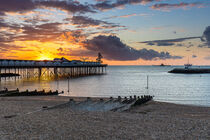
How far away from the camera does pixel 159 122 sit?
10680 millimetres

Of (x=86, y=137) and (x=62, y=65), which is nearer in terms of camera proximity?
(x=86, y=137)

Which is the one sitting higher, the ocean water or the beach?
the beach

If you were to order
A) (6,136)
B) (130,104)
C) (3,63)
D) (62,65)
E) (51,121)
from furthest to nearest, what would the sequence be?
(62,65)
(3,63)
(130,104)
(51,121)
(6,136)

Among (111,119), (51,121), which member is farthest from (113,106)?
(51,121)

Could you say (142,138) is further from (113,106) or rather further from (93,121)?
(113,106)

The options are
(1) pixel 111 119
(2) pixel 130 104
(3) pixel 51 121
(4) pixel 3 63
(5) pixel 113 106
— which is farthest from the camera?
(4) pixel 3 63

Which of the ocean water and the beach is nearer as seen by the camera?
the beach

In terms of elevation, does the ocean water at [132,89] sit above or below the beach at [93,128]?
below

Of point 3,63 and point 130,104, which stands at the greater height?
point 3,63

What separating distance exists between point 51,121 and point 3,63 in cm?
6217

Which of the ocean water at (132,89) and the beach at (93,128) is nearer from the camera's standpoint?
the beach at (93,128)

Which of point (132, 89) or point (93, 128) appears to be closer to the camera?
point (93, 128)

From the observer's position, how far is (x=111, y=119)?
10961 mm

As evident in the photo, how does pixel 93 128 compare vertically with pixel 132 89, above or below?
above
